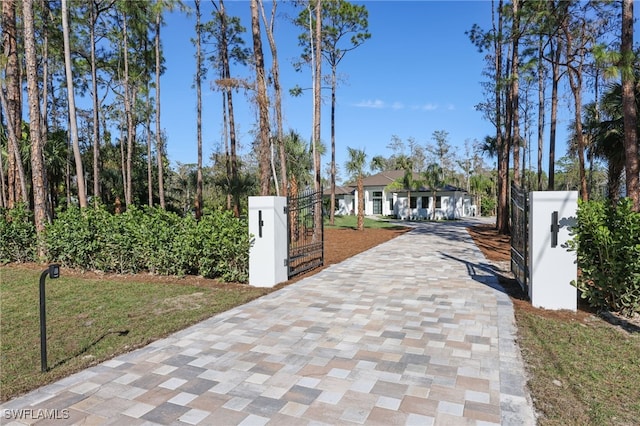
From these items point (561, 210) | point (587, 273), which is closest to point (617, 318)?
point (587, 273)

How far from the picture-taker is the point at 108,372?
118 inches

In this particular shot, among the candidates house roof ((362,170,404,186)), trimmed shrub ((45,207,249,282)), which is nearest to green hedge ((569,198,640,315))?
trimmed shrub ((45,207,249,282))

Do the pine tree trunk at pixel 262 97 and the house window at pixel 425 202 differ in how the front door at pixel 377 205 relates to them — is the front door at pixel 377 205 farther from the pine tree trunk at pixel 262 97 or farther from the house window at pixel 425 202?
the pine tree trunk at pixel 262 97

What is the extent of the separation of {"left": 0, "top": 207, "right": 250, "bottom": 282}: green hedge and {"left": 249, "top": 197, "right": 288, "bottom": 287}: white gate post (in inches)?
9.1

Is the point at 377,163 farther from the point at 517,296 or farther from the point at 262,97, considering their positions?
the point at 517,296

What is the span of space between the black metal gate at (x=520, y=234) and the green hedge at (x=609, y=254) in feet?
2.19

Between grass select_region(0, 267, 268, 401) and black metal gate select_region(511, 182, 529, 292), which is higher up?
black metal gate select_region(511, 182, 529, 292)

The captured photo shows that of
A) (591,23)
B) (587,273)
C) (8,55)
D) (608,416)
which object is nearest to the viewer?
(608,416)

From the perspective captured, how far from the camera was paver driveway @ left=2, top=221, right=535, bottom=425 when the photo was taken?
236cm

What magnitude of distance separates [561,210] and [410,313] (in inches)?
90.4

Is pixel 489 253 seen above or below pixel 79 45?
below

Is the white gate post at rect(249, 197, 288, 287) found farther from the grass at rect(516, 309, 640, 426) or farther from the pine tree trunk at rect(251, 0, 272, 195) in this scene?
the grass at rect(516, 309, 640, 426)

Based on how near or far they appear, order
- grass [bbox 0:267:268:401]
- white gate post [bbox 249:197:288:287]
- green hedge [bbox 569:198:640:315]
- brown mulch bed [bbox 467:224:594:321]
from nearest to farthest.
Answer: grass [bbox 0:267:268:401], green hedge [bbox 569:198:640:315], brown mulch bed [bbox 467:224:594:321], white gate post [bbox 249:197:288:287]

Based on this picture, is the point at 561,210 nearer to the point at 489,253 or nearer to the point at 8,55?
the point at 489,253
